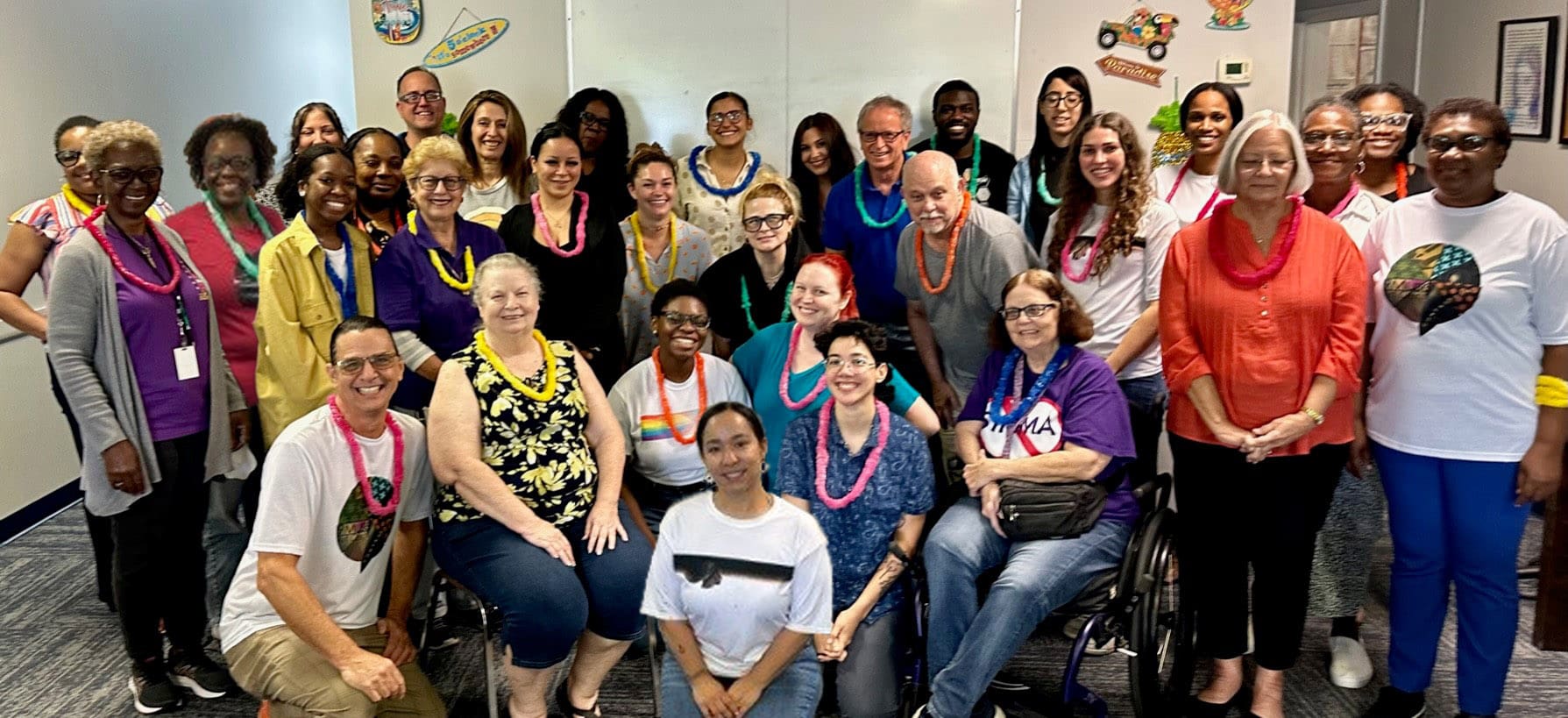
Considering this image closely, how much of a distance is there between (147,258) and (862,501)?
6.08ft

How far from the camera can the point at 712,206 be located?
420 centimetres

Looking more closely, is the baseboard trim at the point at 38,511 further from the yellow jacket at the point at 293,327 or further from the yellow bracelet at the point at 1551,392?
the yellow bracelet at the point at 1551,392

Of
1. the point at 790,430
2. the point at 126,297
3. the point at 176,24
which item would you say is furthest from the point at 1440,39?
the point at 176,24

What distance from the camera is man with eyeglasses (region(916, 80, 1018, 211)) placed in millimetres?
4230

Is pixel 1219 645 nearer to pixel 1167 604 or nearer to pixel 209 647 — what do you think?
pixel 1167 604

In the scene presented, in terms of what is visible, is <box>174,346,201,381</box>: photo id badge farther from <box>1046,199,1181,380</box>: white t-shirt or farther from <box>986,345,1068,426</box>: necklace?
<box>1046,199,1181,380</box>: white t-shirt

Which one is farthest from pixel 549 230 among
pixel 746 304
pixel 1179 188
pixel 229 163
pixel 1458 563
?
pixel 1458 563

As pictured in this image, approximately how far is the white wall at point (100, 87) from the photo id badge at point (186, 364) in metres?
1.91

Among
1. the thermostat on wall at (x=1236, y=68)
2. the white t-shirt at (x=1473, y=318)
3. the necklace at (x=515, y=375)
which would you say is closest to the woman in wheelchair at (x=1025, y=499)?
the white t-shirt at (x=1473, y=318)

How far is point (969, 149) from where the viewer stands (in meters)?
4.29

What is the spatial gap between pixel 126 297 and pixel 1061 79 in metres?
2.97

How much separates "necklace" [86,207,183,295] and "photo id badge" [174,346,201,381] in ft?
Answer: 0.49

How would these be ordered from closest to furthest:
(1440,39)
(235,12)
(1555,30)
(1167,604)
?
(1167,604), (1555,30), (1440,39), (235,12)

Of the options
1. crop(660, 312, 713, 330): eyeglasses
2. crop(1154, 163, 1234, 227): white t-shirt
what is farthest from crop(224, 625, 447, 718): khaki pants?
crop(1154, 163, 1234, 227): white t-shirt
